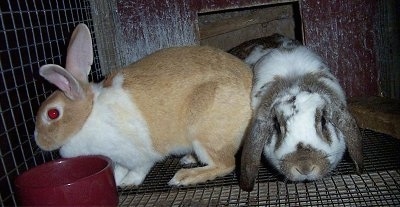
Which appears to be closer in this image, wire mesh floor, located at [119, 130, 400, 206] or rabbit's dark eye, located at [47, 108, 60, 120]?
wire mesh floor, located at [119, 130, 400, 206]

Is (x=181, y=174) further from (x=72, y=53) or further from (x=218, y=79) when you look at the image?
(x=72, y=53)

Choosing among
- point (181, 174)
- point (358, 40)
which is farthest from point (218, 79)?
point (358, 40)

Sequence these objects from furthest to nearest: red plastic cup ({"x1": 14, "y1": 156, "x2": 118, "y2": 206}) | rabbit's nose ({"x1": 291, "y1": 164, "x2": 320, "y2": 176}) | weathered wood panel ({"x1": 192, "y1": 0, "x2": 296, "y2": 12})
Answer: weathered wood panel ({"x1": 192, "y1": 0, "x2": 296, "y2": 12}), rabbit's nose ({"x1": 291, "y1": 164, "x2": 320, "y2": 176}), red plastic cup ({"x1": 14, "y1": 156, "x2": 118, "y2": 206})

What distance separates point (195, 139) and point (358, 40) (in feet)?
6.93

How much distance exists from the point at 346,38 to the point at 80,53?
99.4 inches

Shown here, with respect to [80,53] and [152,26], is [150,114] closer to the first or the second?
[80,53]

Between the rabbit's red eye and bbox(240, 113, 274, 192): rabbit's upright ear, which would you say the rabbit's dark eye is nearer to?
the rabbit's red eye

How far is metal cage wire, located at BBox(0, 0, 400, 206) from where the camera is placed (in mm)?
2504

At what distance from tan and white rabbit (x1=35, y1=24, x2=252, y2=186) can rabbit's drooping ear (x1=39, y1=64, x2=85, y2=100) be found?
1cm

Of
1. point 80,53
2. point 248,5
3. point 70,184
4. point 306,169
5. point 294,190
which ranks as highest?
point 248,5

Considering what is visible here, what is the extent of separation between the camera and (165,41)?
414 cm

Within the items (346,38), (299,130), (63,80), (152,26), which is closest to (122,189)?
(63,80)

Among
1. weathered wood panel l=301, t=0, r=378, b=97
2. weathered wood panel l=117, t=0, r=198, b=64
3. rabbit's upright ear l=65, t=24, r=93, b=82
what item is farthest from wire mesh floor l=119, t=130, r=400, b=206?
weathered wood panel l=117, t=0, r=198, b=64

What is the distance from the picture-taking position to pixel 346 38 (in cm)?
414
